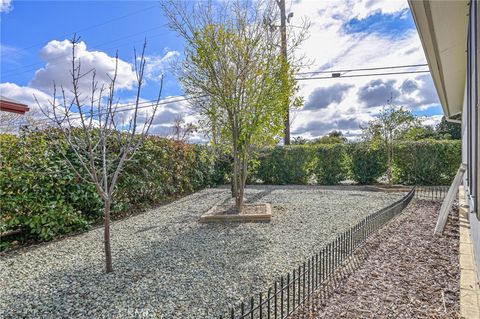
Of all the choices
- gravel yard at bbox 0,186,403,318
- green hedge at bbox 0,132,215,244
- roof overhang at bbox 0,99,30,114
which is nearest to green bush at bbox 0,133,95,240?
green hedge at bbox 0,132,215,244

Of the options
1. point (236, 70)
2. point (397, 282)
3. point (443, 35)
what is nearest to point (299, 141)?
point (236, 70)

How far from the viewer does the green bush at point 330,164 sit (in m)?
13.0

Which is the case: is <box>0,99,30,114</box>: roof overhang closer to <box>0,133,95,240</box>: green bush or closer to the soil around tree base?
<box>0,133,95,240</box>: green bush

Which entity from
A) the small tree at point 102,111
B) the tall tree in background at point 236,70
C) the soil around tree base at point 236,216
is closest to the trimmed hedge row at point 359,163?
the tall tree in background at point 236,70

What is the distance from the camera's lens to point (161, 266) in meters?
3.93

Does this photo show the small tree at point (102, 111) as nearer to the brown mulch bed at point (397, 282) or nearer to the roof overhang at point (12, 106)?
the brown mulch bed at point (397, 282)

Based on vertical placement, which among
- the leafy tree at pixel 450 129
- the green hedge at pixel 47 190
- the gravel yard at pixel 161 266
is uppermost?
the leafy tree at pixel 450 129

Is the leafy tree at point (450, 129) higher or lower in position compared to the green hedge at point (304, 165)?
higher

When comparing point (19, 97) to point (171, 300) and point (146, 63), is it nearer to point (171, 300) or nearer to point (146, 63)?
point (146, 63)

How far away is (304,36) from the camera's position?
24.3 ft

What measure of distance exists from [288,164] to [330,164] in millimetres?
1899

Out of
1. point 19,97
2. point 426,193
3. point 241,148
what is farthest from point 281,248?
point 19,97

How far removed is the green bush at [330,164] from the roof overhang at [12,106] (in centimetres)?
1091

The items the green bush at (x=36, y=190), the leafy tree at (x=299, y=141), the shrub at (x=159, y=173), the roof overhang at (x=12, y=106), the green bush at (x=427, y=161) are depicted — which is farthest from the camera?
the leafy tree at (x=299, y=141)
